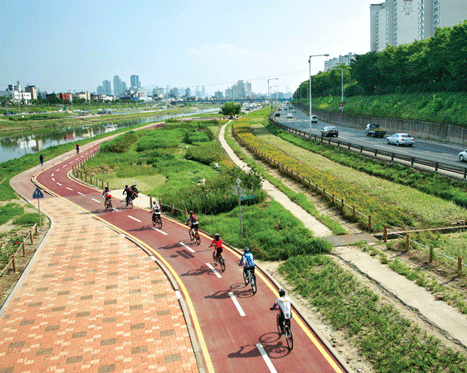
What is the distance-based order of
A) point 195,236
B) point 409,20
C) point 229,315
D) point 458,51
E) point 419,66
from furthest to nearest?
point 409,20, point 419,66, point 458,51, point 195,236, point 229,315

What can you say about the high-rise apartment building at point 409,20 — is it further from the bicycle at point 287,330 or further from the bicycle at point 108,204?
the bicycle at point 287,330

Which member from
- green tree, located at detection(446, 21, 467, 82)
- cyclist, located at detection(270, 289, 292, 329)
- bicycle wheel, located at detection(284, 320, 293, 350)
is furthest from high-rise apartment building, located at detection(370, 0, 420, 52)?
bicycle wheel, located at detection(284, 320, 293, 350)

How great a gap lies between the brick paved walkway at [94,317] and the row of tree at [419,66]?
58.7 meters

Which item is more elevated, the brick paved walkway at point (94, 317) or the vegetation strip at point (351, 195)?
the vegetation strip at point (351, 195)

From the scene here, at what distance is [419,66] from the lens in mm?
73875

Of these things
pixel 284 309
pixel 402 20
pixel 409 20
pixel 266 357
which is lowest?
pixel 266 357

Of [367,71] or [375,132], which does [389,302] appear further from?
[367,71]

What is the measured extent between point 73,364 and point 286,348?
5686 mm

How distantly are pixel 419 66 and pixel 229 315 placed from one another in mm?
74556

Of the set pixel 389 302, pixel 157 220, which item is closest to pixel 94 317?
pixel 389 302

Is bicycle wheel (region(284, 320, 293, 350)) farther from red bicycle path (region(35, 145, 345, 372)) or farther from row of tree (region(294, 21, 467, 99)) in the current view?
row of tree (region(294, 21, 467, 99))

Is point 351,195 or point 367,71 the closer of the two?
point 351,195

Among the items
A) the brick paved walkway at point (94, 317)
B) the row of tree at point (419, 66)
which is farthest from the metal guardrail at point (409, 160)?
the row of tree at point (419, 66)

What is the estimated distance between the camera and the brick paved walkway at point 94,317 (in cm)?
1072
